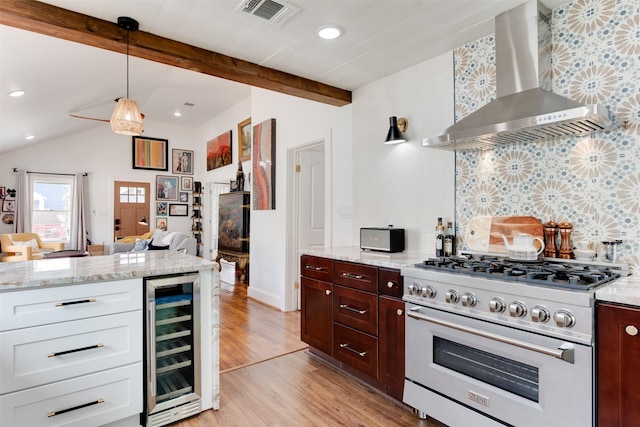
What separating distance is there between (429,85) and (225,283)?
4828 millimetres

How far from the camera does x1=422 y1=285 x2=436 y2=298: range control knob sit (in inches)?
76.7

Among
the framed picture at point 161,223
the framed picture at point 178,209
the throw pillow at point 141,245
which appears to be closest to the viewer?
the throw pillow at point 141,245

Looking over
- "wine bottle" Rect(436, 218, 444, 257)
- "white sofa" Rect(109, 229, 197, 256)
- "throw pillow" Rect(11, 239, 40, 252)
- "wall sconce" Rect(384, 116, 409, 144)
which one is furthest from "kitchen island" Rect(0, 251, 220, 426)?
"throw pillow" Rect(11, 239, 40, 252)

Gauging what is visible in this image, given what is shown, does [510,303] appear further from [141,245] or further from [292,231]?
[141,245]

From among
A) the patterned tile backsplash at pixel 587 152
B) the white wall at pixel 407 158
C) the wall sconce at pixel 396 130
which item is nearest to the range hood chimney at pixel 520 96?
the patterned tile backsplash at pixel 587 152

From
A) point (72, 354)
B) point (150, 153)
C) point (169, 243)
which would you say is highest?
point (150, 153)

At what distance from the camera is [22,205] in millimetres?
7090

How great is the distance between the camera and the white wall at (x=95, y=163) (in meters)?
7.20

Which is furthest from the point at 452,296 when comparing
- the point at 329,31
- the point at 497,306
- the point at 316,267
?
the point at 329,31

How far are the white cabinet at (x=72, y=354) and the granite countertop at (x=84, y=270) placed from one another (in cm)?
4

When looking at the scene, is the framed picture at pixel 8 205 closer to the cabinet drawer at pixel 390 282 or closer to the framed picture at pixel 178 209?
the framed picture at pixel 178 209

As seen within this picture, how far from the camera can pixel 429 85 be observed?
9.20 feet

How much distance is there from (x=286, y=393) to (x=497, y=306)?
58.8 inches

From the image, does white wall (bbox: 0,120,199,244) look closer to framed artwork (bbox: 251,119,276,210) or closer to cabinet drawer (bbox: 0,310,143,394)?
framed artwork (bbox: 251,119,276,210)
